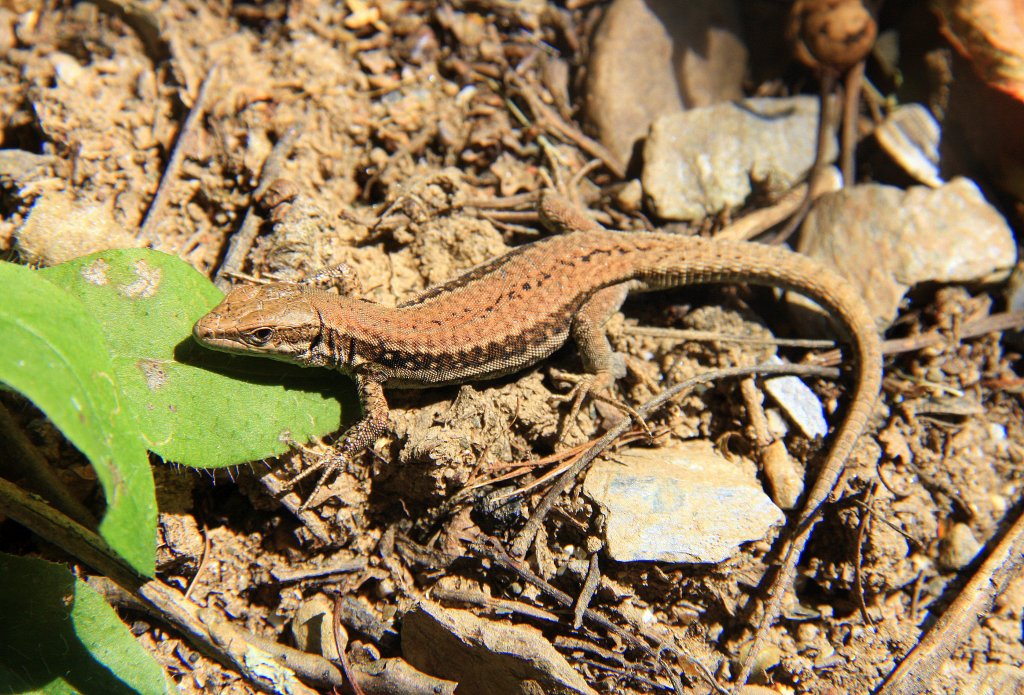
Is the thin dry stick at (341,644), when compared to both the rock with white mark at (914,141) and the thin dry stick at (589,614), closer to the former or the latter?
the thin dry stick at (589,614)

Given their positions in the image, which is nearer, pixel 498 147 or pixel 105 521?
pixel 105 521

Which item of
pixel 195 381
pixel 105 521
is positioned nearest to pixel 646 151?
pixel 195 381

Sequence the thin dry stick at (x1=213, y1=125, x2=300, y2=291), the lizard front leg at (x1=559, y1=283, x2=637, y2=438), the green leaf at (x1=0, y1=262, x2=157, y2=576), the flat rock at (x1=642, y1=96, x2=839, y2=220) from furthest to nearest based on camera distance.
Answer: the flat rock at (x1=642, y1=96, x2=839, y2=220) < the thin dry stick at (x1=213, y1=125, x2=300, y2=291) < the lizard front leg at (x1=559, y1=283, x2=637, y2=438) < the green leaf at (x1=0, y1=262, x2=157, y2=576)

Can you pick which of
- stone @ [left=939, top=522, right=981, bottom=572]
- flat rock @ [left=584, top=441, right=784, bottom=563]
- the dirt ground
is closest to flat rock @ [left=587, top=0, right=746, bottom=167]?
the dirt ground

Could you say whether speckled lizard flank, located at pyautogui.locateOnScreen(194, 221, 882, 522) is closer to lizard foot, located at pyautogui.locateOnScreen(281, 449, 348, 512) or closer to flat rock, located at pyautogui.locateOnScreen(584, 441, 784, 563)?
lizard foot, located at pyautogui.locateOnScreen(281, 449, 348, 512)

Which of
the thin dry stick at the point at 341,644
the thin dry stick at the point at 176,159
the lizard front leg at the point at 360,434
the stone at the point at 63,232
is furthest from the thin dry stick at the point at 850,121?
the stone at the point at 63,232

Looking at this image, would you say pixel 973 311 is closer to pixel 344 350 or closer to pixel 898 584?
pixel 898 584
